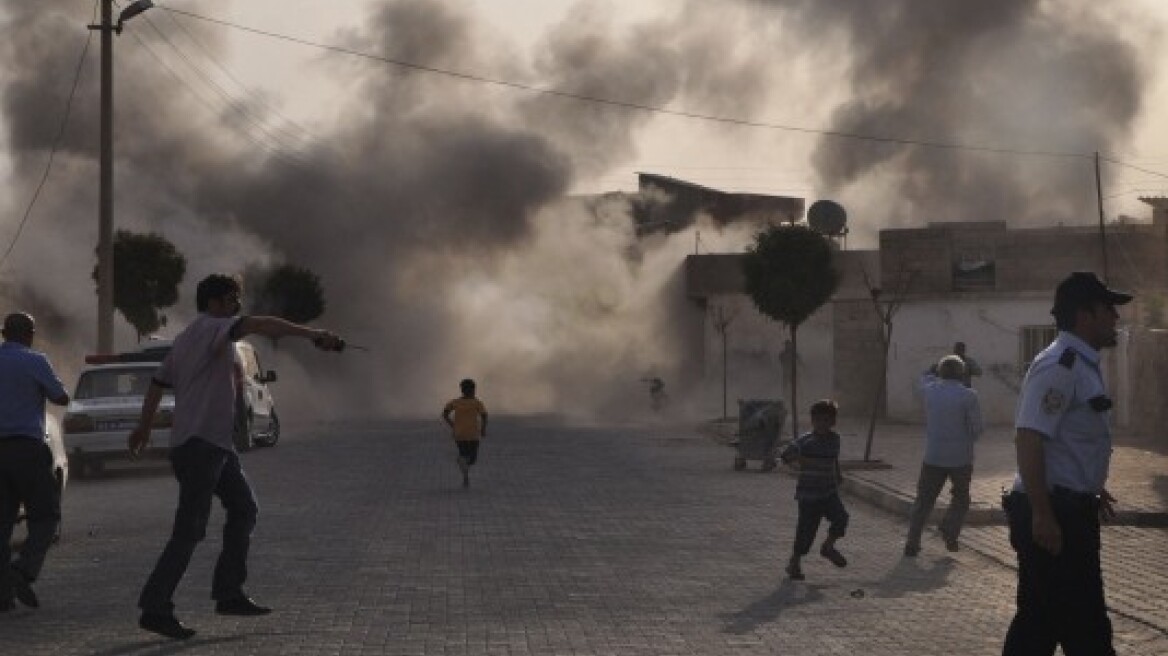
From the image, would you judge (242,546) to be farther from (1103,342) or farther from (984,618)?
(1103,342)

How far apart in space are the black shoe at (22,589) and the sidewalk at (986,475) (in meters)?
8.90

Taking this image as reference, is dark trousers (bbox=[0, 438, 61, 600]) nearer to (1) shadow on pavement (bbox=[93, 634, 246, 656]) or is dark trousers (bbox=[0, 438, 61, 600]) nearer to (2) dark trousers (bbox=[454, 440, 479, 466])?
(1) shadow on pavement (bbox=[93, 634, 246, 656])

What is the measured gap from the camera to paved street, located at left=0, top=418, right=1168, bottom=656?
9.41m

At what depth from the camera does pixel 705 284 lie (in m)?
68.9

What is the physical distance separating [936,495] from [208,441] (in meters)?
6.45

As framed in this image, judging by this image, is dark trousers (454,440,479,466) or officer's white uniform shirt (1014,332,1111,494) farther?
dark trousers (454,440,479,466)

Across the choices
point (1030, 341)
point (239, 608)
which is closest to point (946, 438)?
point (239, 608)

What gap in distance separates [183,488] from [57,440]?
6209 mm

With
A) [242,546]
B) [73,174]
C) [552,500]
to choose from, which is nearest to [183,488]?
[242,546]

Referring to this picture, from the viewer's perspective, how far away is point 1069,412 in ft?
21.5

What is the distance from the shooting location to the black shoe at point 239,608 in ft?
31.6

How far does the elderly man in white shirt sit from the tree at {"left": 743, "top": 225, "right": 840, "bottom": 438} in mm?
23624

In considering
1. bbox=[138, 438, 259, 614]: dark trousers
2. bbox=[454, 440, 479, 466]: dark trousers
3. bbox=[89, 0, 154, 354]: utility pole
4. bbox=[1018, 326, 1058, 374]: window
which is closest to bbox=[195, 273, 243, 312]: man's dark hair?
bbox=[138, 438, 259, 614]: dark trousers

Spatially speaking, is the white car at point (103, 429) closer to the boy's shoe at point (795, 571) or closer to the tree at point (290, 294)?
the boy's shoe at point (795, 571)
